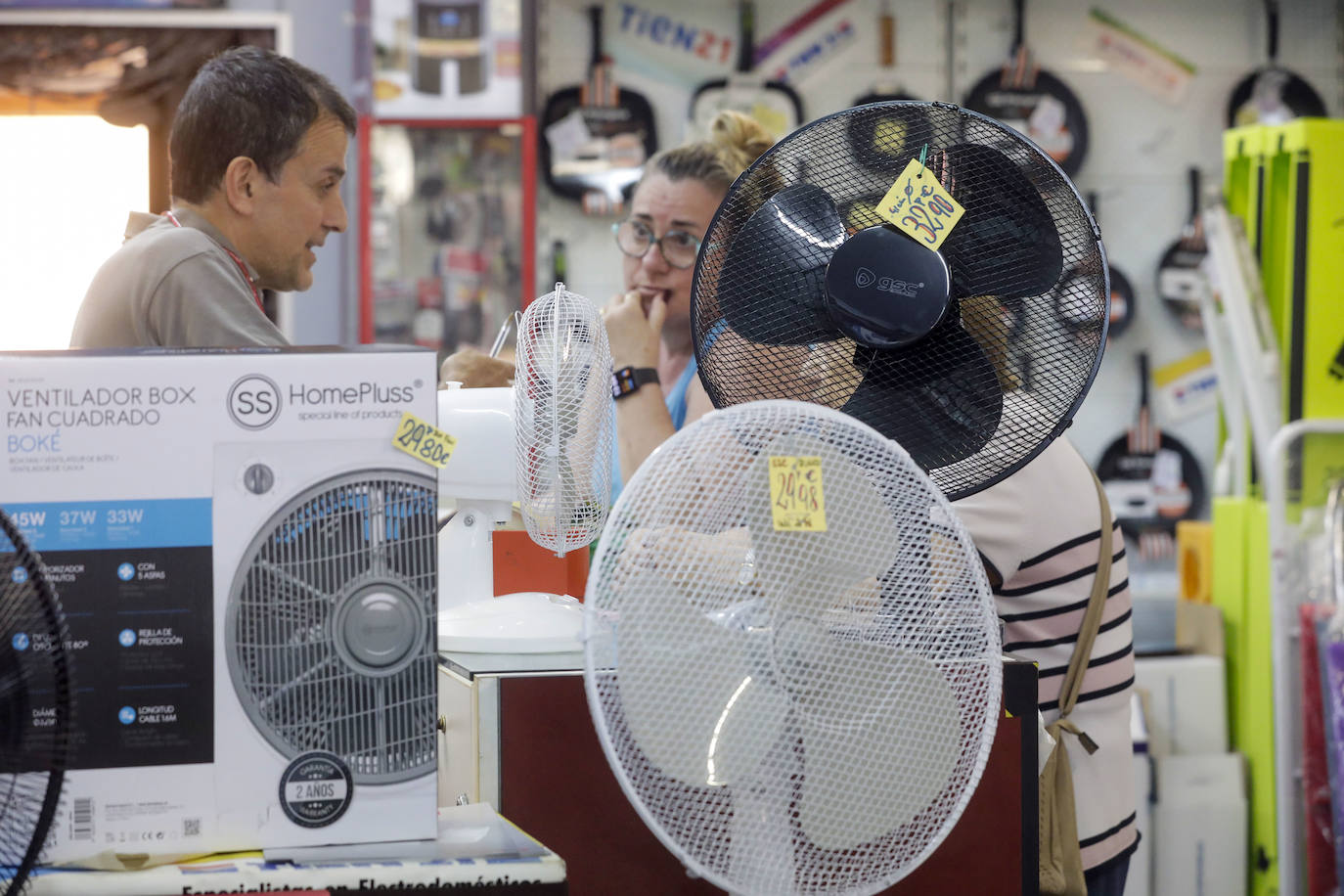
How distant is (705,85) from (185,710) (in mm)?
3683

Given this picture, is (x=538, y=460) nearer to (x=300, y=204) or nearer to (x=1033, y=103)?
(x=300, y=204)

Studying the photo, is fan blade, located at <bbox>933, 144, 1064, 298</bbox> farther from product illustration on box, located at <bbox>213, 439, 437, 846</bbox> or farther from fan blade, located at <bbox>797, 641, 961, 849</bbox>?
product illustration on box, located at <bbox>213, 439, 437, 846</bbox>

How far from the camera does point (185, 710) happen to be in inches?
39.2

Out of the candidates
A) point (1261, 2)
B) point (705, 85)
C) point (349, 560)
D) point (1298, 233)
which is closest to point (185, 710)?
point (349, 560)

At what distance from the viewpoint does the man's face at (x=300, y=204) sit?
1867 millimetres

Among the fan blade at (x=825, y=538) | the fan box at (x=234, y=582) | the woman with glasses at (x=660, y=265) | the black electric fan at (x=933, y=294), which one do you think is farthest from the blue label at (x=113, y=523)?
the woman with glasses at (x=660, y=265)

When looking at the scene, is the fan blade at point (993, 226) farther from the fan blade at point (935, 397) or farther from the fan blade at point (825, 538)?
the fan blade at point (825, 538)

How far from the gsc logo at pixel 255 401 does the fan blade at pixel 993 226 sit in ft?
2.04

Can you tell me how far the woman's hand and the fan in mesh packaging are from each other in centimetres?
69

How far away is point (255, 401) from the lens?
1005mm

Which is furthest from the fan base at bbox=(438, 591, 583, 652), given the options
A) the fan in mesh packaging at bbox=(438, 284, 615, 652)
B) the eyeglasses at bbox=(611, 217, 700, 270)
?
the eyeglasses at bbox=(611, 217, 700, 270)

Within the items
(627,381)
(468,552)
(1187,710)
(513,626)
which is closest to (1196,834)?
(1187,710)

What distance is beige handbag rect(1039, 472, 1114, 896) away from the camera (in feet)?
4.75

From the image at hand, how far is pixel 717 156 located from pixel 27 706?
155 cm
